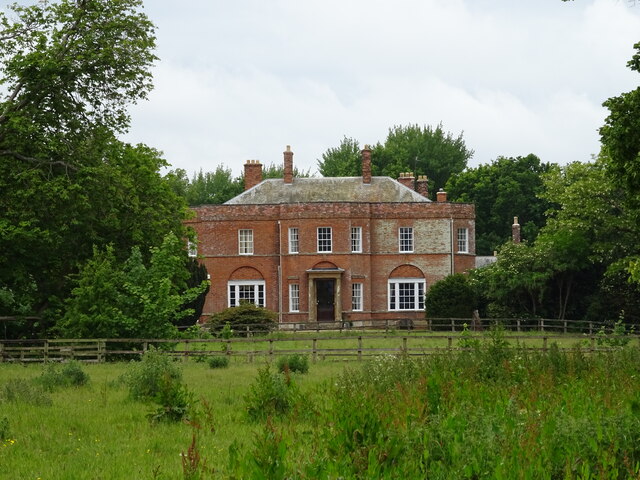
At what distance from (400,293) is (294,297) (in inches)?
242

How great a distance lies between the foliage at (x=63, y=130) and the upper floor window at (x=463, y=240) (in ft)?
82.7

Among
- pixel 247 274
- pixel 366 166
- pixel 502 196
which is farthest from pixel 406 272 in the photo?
pixel 502 196

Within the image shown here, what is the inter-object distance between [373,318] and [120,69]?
26273 mm

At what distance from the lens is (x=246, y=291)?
5481cm

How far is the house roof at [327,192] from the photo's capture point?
187 feet

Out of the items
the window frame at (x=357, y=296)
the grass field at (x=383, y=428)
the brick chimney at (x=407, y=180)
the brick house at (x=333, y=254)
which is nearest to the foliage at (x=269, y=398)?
the grass field at (x=383, y=428)

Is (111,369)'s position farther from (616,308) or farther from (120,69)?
(616,308)

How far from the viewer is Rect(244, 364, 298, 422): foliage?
1511cm

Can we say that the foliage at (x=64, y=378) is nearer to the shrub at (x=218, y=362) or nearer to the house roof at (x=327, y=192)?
the shrub at (x=218, y=362)

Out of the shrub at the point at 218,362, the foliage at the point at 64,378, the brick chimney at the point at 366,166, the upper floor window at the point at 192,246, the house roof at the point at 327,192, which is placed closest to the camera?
the foliage at the point at 64,378

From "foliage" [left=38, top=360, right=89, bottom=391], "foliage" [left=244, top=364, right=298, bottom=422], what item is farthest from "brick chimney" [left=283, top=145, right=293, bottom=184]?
"foliage" [left=244, top=364, right=298, bottom=422]

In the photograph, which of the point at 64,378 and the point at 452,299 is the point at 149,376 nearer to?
the point at 64,378

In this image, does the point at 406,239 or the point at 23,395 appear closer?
the point at 23,395

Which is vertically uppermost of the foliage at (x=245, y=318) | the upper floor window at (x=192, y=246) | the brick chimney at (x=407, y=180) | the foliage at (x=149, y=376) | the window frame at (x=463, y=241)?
the brick chimney at (x=407, y=180)
